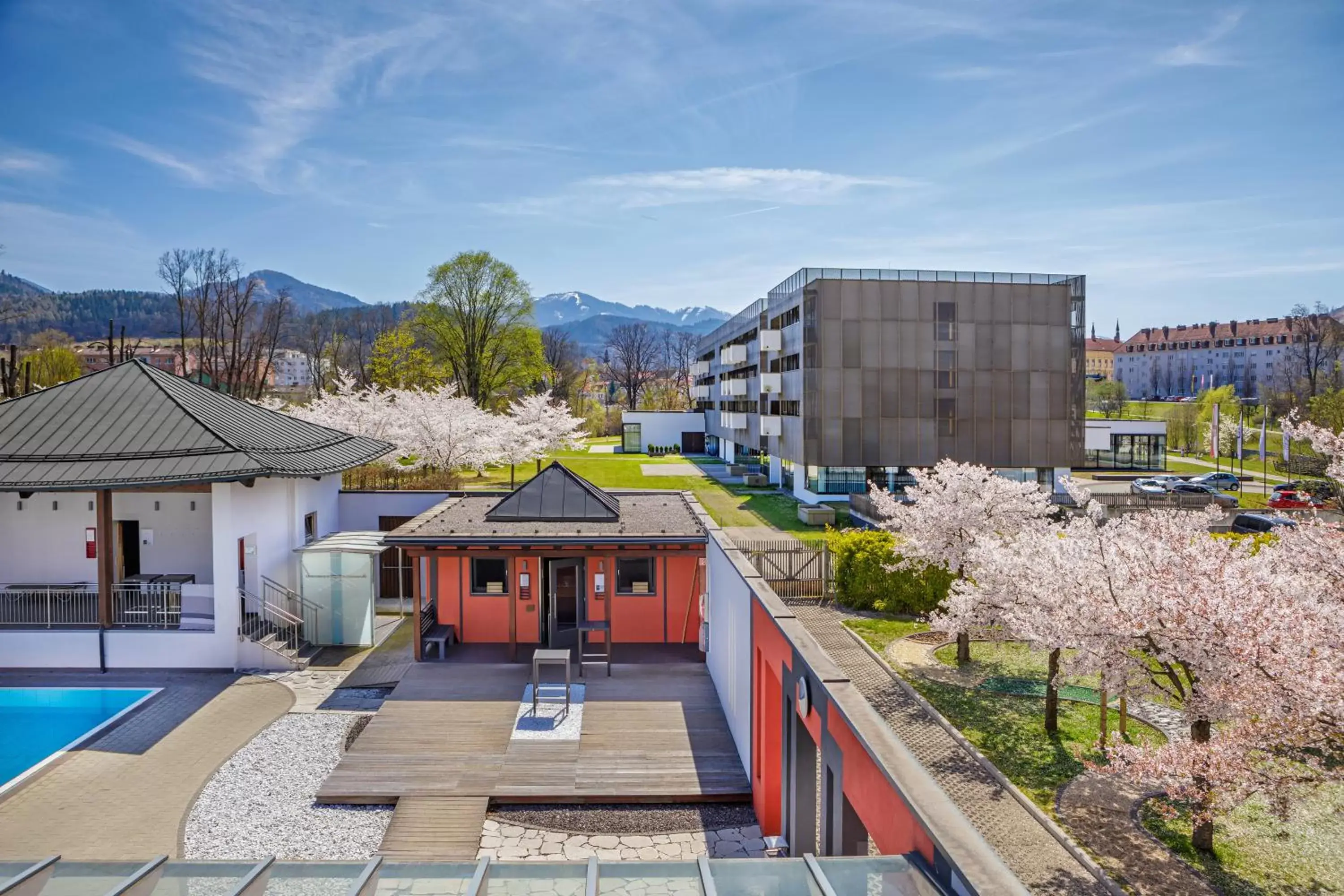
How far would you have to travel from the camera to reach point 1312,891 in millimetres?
8586

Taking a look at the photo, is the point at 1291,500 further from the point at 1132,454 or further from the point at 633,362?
the point at 633,362

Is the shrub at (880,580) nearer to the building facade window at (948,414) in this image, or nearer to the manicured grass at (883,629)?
the manicured grass at (883,629)

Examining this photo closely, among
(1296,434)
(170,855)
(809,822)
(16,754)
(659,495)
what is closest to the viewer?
(809,822)

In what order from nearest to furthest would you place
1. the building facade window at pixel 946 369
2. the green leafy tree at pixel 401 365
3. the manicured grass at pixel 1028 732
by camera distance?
the manicured grass at pixel 1028 732, the building facade window at pixel 946 369, the green leafy tree at pixel 401 365

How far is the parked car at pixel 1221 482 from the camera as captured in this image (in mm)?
42375

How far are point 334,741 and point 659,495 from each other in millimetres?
11056

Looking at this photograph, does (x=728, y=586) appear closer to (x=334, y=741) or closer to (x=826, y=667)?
(x=826, y=667)

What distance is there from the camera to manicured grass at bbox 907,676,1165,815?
11.4 meters

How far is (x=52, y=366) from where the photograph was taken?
4650 cm

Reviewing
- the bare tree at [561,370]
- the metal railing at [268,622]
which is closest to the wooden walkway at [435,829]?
the metal railing at [268,622]

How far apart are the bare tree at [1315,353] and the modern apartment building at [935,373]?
3616 centimetres

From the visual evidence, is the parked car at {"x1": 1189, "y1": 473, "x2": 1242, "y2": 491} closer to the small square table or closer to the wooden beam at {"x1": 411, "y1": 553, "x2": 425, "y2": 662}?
the small square table

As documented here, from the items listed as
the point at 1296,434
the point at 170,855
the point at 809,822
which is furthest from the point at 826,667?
the point at 1296,434

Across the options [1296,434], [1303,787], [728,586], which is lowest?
[1303,787]
